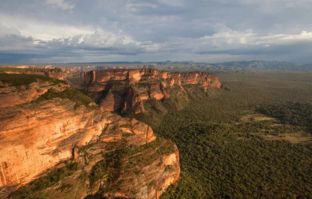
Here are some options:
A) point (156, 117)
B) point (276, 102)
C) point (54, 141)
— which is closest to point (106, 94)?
point (156, 117)

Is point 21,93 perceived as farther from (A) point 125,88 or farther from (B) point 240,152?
(A) point 125,88

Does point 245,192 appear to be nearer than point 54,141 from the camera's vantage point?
No

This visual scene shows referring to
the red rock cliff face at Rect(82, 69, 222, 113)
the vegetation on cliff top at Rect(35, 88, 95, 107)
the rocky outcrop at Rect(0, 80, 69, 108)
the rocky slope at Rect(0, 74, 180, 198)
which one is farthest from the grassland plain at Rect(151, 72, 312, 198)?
the rocky outcrop at Rect(0, 80, 69, 108)

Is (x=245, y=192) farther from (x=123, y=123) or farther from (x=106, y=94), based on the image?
(x=106, y=94)

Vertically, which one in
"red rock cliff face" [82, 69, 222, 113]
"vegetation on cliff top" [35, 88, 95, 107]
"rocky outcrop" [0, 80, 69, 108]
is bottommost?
"red rock cliff face" [82, 69, 222, 113]

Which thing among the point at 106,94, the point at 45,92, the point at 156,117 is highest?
the point at 45,92

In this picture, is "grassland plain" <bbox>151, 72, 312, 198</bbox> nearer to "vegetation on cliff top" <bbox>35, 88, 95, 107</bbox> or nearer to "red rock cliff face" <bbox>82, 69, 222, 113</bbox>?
"red rock cliff face" <bbox>82, 69, 222, 113</bbox>

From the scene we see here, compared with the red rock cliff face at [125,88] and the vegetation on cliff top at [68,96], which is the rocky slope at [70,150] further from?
the red rock cliff face at [125,88]

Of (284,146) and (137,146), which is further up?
(137,146)
